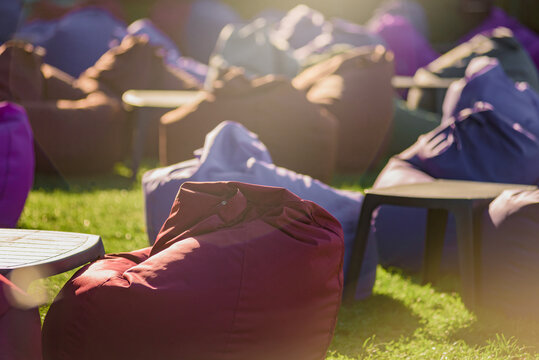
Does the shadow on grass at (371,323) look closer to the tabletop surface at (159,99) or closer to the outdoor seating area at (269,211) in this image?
the outdoor seating area at (269,211)

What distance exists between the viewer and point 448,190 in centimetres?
242

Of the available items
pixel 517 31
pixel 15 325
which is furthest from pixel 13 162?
pixel 517 31

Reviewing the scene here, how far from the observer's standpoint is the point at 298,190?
2.43m

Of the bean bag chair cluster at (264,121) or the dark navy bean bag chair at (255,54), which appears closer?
the bean bag chair cluster at (264,121)

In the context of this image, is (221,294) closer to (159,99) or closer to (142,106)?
(142,106)

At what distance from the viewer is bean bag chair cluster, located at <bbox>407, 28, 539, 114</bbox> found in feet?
17.6

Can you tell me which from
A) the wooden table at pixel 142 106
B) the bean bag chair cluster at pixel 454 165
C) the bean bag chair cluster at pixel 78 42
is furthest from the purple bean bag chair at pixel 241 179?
the bean bag chair cluster at pixel 78 42

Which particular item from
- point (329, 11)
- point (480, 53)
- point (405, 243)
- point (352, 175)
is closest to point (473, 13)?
point (329, 11)

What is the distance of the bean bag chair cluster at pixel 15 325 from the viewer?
4.43ft

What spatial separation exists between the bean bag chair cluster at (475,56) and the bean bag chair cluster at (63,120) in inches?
96.9

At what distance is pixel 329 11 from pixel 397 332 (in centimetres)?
981

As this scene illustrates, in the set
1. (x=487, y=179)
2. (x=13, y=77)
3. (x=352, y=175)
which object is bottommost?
(x=352, y=175)

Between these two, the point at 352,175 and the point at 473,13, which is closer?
the point at 352,175

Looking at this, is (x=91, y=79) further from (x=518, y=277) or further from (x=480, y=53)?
(x=518, y=277)
